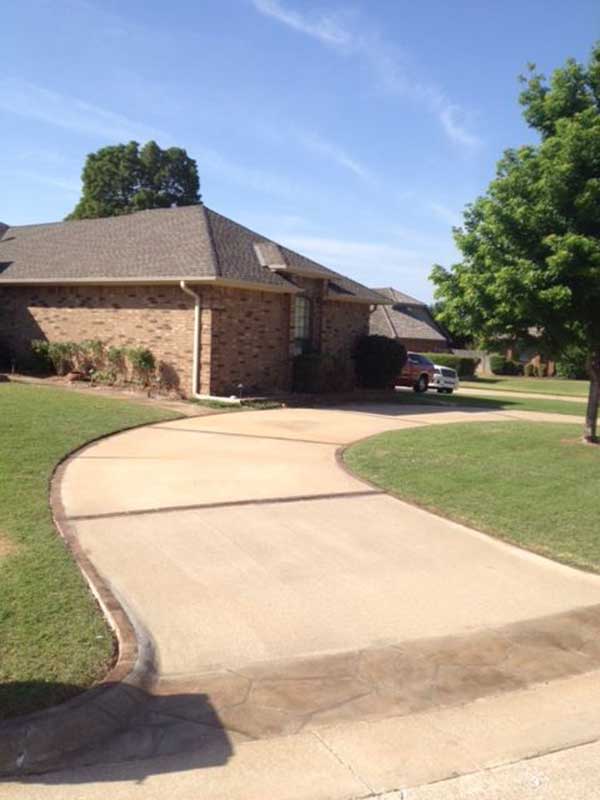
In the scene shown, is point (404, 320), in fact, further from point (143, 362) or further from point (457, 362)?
point (143, 362)

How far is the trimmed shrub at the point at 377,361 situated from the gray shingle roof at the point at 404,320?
2065cm

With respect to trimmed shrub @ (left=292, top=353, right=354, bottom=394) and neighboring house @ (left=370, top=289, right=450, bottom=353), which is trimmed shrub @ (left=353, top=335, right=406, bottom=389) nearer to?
trimmed shrub @ (left=292, top=353, right=354, bottom=394)

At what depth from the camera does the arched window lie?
2070 cm

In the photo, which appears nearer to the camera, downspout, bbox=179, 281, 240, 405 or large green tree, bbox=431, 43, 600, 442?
large green tree, bbox=431, 43, 600, 442

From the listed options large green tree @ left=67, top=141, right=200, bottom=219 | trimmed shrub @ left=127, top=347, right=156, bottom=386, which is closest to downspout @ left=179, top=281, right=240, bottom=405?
trimmed shrub @ left=127, top=347, right=156, bottom=386

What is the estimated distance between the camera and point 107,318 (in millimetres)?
19641

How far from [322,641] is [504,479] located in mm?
5674

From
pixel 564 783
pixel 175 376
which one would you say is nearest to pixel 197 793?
pixel 564 783

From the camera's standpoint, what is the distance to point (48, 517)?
6.91 m

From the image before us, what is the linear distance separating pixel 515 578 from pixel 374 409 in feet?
41.7

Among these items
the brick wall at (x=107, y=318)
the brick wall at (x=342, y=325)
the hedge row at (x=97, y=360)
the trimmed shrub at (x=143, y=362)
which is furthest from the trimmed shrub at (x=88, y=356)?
the brick wall at (x=342, y=325)

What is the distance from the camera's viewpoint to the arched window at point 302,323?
2070 cm

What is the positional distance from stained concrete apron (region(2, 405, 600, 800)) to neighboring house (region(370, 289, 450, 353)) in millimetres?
37284

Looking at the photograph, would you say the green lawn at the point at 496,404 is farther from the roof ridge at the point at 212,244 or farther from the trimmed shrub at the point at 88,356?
the trimmed shrub at the point at 88,356
